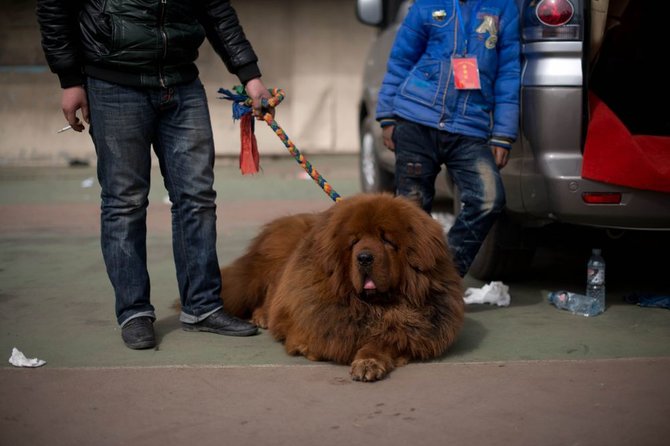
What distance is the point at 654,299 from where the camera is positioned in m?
5.69

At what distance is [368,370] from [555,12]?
230cm

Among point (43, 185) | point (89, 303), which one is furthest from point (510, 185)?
point (43, 185)

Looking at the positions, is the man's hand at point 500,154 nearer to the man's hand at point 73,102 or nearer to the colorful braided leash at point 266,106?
the colorful braided leash at point 266,106

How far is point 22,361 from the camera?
4543mm

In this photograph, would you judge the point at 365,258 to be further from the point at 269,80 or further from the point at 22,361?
the point at 269,80

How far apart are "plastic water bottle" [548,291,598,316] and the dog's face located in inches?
56.1

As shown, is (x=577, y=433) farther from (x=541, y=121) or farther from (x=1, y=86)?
(x=1, y=86)

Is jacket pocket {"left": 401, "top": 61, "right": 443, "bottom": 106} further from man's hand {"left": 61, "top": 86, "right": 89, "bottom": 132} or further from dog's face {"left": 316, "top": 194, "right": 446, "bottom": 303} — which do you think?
man's hand {"left": 61, "top": 86, "right": 89, "bottom": 132}

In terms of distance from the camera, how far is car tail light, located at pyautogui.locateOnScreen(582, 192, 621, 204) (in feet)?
17.0

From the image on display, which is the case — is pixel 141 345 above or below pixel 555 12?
below

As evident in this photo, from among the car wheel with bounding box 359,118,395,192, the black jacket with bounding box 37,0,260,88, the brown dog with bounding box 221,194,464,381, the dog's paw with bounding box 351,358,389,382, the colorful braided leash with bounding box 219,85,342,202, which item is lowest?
the car wheel with bounding box 359,118,395,192

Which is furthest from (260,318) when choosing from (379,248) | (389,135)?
(389,135)

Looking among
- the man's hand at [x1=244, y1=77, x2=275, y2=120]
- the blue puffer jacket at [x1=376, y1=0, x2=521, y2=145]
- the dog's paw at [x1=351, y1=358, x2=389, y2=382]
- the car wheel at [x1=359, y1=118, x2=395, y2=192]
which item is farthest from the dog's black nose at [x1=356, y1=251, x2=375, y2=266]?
the car wheel at [x1=359, y1=118, x2=395, y2=192]

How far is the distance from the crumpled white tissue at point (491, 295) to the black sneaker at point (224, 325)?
4.76 feet
